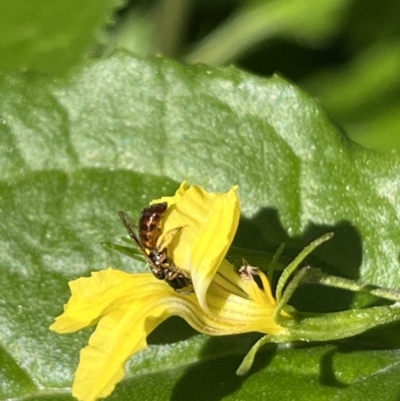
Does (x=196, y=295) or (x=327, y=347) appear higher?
(x=196, y=295)

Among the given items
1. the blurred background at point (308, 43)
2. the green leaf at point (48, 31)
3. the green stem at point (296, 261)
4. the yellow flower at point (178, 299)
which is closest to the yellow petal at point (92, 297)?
the yellow flower at point (178, 299)

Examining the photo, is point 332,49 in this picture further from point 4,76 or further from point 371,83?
point 4,76

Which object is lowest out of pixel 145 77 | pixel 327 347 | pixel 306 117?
pixel 327 347

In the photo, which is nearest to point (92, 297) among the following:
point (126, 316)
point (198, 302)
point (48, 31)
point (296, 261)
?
point (126, 316)

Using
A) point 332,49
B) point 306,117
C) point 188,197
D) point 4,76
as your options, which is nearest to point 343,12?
point 332,49

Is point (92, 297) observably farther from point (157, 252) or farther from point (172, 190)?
point (172, 190)

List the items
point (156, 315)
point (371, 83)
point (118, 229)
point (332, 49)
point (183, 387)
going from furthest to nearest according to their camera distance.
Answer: point (332, 49), point (371, 83), point (118, 229), point (183, 387), point (156, 315)

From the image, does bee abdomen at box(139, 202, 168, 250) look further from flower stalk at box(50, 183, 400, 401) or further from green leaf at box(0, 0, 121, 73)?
green leaf at box(0, 0, 121, 73)
